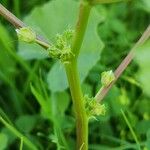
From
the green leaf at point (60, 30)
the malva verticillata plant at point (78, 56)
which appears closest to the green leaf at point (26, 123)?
the green leaf at point (60, 30)

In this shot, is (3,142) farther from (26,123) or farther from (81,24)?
(81,24)

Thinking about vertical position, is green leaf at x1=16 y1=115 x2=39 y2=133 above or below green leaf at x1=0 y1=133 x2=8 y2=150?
above

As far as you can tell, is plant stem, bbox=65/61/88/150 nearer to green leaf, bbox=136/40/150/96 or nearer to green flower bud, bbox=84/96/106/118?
green flower bud, bbox=84/96/106/118

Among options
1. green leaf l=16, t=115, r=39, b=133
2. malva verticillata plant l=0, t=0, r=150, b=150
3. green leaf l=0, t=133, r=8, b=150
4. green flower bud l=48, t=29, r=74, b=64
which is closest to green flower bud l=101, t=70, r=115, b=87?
malva verticillata plant l=0, t=0, r=150, b=150

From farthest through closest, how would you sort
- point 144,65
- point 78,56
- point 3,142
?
point 3,142, point 78,56, point 144,65

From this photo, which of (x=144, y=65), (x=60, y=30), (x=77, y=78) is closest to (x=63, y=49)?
(x=77, y=78)

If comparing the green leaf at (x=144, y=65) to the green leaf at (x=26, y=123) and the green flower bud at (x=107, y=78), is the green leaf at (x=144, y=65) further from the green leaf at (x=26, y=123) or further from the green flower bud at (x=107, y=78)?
the green leaf at (x=26, y=123)

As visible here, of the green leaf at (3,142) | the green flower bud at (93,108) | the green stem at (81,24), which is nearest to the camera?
the green stem at (81,24)
